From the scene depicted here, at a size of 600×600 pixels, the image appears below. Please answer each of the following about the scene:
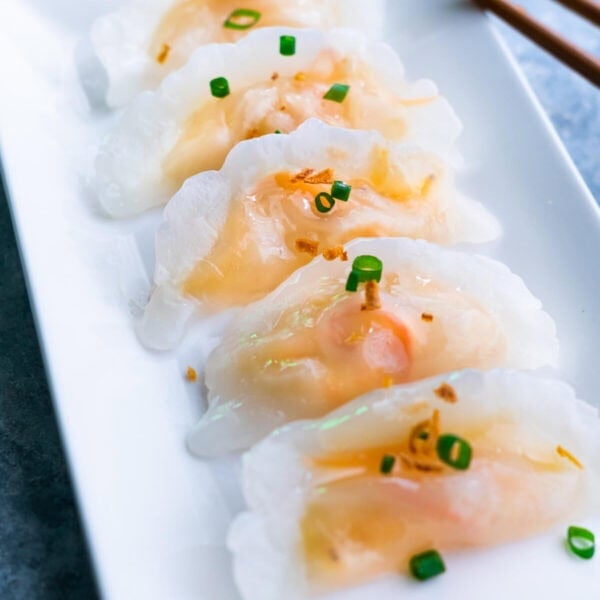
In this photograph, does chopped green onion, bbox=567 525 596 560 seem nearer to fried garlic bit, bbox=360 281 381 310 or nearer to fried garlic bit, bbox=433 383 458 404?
fried garlic bit, bbox=433 383 458 404

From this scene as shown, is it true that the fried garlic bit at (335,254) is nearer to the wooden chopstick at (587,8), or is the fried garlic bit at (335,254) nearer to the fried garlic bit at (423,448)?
the fried garlic bit at (423,448)

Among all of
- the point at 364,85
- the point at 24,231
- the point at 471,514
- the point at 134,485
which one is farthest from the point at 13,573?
the point at 364,85

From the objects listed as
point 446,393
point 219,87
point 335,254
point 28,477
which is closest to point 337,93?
point 219,87

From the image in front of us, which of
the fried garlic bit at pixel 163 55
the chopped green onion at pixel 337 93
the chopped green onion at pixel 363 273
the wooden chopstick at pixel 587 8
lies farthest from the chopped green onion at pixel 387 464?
the wooden chopstick at pixel 587 8

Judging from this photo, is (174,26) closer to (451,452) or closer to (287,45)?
(287,45)

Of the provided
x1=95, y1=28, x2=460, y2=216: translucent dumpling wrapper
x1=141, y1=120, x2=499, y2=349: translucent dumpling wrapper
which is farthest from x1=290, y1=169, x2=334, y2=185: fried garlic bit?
x1=95, y1=28, x2=460, y2=216: translucent dumpling wrapper

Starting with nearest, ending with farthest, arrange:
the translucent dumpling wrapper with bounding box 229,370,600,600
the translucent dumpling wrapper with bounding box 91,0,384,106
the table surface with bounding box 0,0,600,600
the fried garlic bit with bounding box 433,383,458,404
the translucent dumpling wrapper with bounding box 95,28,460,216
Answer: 1. the translucent dumpling wrapper with bounding box 229,370,600,600
2. the fried garlic bit with bounding box 433,383,458,404
3. the table surface with bounding box 0,0,600,600
4. the translucent dumpling wrapper with bounding box 95,28,460,216
5. the translucent dumpling wrapper with bounding box 91,0,384,106

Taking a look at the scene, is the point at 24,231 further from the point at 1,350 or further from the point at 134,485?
the point at 134,485
